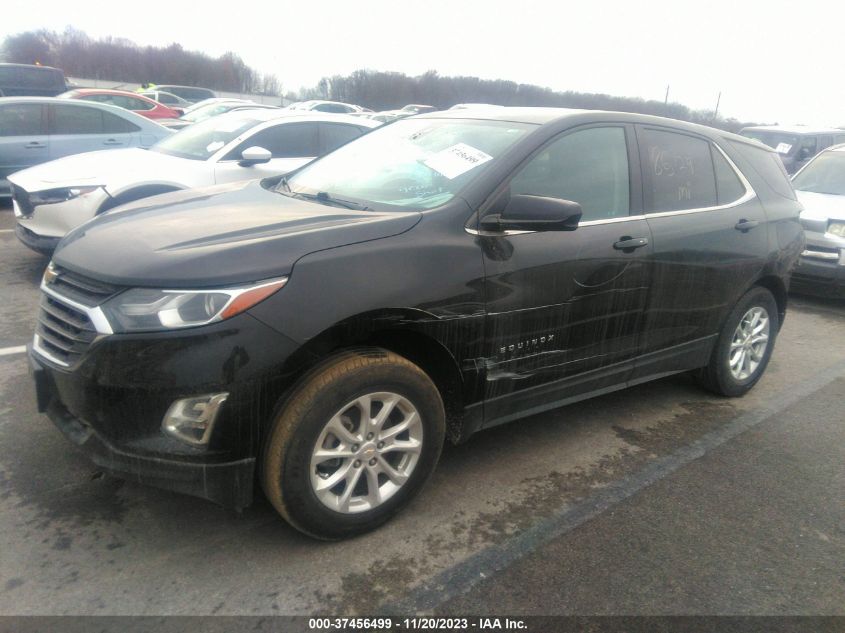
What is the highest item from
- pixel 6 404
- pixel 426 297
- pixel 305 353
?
pixel 426 297

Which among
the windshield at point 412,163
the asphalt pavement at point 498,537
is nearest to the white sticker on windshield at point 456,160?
the windshield at point 412,163

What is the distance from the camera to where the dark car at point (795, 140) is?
12570 millimetres

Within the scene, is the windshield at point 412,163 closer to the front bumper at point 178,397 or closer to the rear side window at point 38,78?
the front bumper at point 178,397

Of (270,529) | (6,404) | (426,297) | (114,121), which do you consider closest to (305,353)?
(426,297)

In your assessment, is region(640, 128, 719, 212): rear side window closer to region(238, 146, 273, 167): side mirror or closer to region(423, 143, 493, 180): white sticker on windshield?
region(423, 143, 493, 180): white sticker on windshield

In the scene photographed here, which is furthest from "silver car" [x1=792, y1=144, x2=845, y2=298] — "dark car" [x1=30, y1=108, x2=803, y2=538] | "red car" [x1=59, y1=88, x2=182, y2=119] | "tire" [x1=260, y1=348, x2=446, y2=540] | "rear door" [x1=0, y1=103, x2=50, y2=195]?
"red car" [x1=59, y1=88, x2=182, y2=119]

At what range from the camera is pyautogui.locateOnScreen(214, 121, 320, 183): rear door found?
6.56 m

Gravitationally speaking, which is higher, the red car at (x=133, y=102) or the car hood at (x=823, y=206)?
the red car at (x=133, y=102)

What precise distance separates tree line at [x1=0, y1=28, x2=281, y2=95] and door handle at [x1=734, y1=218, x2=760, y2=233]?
55954 millimetres

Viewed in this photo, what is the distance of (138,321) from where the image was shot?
2.27m

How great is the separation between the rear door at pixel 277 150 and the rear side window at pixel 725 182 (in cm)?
391

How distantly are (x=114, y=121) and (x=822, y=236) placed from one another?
8.79 m

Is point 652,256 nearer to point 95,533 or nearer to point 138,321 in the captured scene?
point 138,321

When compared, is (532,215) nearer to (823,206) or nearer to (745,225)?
(745,225)
